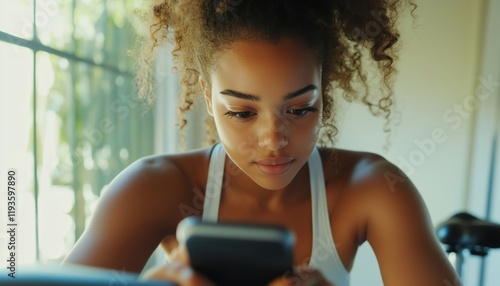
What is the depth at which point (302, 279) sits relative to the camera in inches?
16.0

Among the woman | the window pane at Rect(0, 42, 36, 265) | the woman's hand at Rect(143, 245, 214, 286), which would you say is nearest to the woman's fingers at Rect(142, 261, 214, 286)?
the woman's hand at Rect(143, 245, 214, 286)

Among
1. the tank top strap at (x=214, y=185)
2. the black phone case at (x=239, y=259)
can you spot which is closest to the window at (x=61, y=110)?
the tank top strap at (x=214, y=185)

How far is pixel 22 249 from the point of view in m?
0.92

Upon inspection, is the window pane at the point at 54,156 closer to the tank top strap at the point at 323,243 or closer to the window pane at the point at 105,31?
the window pane at the point at 105,31

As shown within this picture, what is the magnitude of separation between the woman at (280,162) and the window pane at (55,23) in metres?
0.21

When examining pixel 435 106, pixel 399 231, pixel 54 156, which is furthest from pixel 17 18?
pixel 435 106

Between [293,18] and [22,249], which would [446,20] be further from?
[22,249]

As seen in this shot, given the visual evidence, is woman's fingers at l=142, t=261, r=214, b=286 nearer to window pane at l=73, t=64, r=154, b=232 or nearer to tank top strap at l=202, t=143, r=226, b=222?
tank top strap at l=202, t=143, r=226, b=222

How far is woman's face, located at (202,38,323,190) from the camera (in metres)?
0.69

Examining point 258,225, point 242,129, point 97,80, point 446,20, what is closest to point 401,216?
point 242,129

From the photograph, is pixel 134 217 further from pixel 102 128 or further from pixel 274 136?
pixel 102 128

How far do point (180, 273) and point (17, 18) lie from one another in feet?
2.27

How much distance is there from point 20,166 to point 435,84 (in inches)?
49.1

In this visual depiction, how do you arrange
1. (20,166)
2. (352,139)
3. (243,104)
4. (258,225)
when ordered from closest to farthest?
(258,225), (243,104), (20,166), (352,139)
